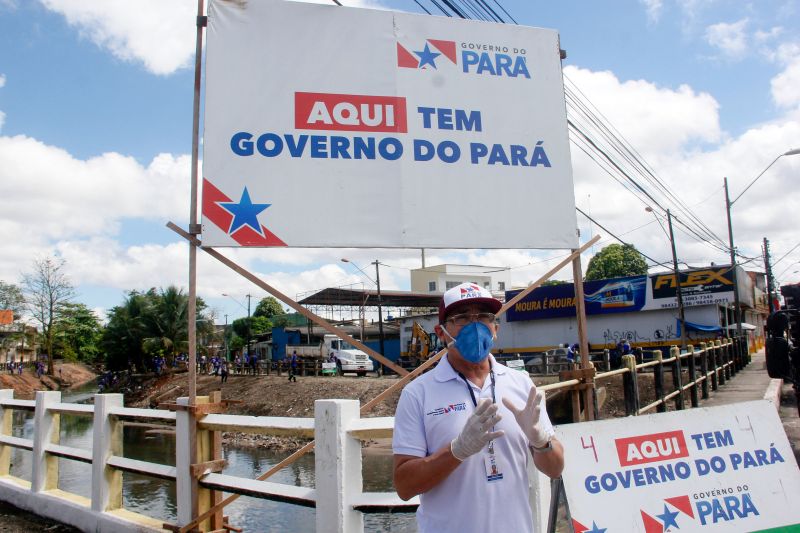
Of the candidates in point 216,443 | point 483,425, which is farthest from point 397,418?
point 216,443

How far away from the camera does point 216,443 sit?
4.35 meters

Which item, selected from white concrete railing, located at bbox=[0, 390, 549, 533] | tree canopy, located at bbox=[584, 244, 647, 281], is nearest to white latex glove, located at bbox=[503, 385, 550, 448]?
white concrete railing, located at bbox=[0, 390, 549, 533]

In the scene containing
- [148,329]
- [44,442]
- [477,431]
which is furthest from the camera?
[148,329]

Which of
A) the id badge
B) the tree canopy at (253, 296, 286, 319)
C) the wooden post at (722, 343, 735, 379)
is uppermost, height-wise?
the tree canopy at (253, 296, 286, 319)

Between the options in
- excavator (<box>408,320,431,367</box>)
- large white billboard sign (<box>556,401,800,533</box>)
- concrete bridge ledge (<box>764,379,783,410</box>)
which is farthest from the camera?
excavator (<box>408,320,431,367</box>)

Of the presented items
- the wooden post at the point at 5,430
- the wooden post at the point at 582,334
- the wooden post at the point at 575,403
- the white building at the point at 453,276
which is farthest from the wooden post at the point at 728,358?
the wooden post at the point at 5,430

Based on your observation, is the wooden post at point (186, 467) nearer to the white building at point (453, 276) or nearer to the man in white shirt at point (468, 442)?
the man in white shirt at point (468, 442)

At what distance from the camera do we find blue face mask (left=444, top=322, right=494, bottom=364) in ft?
7.20

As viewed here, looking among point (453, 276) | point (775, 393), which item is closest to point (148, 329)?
point (453, 276)

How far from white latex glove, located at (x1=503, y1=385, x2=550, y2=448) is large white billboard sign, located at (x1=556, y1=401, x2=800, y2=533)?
99 centimetres

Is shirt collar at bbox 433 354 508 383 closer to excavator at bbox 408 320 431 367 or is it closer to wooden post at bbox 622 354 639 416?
wooden post at bbox 622 354 639 416

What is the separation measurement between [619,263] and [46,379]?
52642 mm

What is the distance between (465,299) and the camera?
7.50 ft

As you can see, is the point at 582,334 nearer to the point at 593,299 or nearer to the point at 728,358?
the point at 728,358
